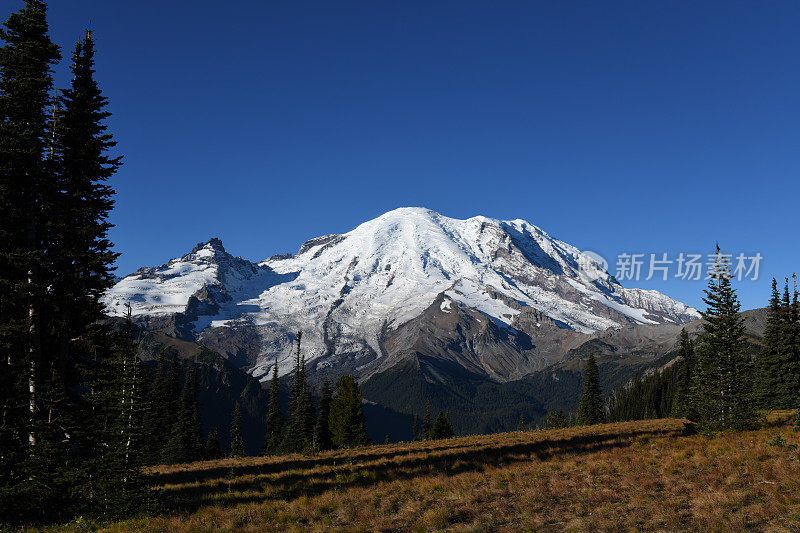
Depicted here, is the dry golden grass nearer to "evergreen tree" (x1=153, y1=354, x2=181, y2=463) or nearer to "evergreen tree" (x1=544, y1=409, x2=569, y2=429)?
"evergreen tree" (x1=153, y1=354, x2=181, y2=463)

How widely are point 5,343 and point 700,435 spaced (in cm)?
3165

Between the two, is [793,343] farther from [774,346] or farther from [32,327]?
[32,327]

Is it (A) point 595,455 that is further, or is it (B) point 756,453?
(A) point 595,455

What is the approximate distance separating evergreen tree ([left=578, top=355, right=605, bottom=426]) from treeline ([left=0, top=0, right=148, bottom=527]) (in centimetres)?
8909

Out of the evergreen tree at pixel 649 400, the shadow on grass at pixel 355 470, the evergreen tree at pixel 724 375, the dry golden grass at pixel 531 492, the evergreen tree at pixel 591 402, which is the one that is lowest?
the evergreen tree at pixel 649 400

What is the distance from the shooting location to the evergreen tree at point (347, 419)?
6881cm

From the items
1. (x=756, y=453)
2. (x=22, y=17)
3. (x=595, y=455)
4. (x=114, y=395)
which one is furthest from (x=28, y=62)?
(x=756, y=453)

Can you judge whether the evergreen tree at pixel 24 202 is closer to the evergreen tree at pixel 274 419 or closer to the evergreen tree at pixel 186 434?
the evergreen tree at pixel 186 434

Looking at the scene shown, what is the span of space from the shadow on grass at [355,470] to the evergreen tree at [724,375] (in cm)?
331

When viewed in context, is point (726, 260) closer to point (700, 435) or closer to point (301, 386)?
point (700, 435)

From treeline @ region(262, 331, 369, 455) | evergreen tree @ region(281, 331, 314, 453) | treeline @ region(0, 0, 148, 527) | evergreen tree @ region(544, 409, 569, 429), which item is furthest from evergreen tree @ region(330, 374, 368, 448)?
treeline @ region(0, 0, 148, 527)

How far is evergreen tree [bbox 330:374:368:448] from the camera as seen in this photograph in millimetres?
68812

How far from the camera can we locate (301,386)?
244 ft

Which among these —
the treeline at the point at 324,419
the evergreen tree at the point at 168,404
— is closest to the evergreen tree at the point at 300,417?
the treeline at the point at 324,419
